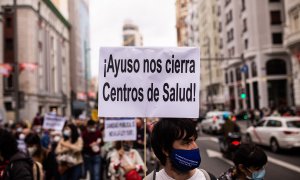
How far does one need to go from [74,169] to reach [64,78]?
51.7m

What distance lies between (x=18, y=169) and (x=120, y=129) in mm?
4318

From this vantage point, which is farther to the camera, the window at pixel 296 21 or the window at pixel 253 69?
the window at pixel 253 69

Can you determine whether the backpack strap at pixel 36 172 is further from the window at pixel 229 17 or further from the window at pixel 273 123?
the window at pixel 229 17

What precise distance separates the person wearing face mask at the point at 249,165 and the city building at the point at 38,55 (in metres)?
28.2

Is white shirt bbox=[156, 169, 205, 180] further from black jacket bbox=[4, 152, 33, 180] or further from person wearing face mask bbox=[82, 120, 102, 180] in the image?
person wearing face mask bbox=[82, 120, 102, 180]

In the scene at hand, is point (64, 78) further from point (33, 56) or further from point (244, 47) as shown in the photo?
point (244, 47)

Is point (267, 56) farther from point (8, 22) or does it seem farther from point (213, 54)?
point (8, 22)

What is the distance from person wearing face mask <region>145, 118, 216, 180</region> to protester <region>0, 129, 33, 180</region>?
154 centimetres

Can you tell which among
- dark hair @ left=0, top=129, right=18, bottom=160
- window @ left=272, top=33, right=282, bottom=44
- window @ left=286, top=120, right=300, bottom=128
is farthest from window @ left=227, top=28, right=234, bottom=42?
dark hair @ left=0, top=129, right=18, bottom=160

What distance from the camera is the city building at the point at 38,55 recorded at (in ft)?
126

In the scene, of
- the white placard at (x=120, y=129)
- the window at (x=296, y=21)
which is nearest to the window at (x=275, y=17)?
the window at (x=296, y=21)

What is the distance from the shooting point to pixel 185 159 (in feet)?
7.84

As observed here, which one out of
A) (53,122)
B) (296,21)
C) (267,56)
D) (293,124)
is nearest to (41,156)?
(53,122)

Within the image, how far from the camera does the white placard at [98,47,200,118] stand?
351 cm
